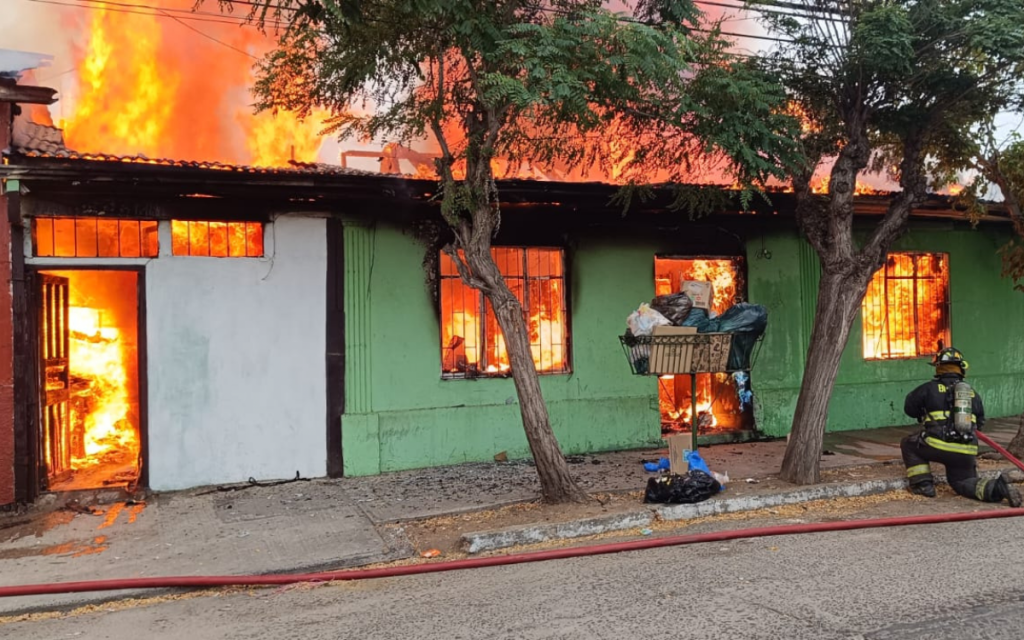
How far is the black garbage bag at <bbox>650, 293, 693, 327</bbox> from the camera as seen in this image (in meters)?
7.23

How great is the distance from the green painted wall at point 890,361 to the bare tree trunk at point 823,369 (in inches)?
114

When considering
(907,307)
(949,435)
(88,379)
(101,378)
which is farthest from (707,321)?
(101,378)

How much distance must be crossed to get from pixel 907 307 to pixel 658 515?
7792 millimetres

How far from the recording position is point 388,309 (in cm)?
889

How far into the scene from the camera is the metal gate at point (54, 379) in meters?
7.70

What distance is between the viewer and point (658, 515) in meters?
6.57

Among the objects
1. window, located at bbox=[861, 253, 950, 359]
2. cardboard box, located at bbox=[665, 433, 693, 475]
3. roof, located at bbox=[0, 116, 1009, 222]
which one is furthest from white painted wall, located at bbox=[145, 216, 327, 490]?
window, located at bbox=[861, 253, 950, 359]

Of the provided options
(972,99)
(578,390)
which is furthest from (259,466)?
(972,99)

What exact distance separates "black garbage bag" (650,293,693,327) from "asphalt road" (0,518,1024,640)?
241cm

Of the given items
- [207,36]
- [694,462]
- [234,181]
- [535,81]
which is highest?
[207,36]

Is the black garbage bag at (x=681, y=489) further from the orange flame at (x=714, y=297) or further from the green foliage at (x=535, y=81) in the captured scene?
the orange flame at (x=714, y=297)

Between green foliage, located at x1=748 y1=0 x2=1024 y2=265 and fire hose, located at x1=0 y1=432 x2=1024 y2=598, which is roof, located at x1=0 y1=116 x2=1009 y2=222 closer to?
green foliage, located at x1=748 y1=0 x2=1024 y2=265

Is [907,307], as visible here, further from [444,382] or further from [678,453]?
[444,382]

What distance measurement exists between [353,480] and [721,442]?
5.37 metres
